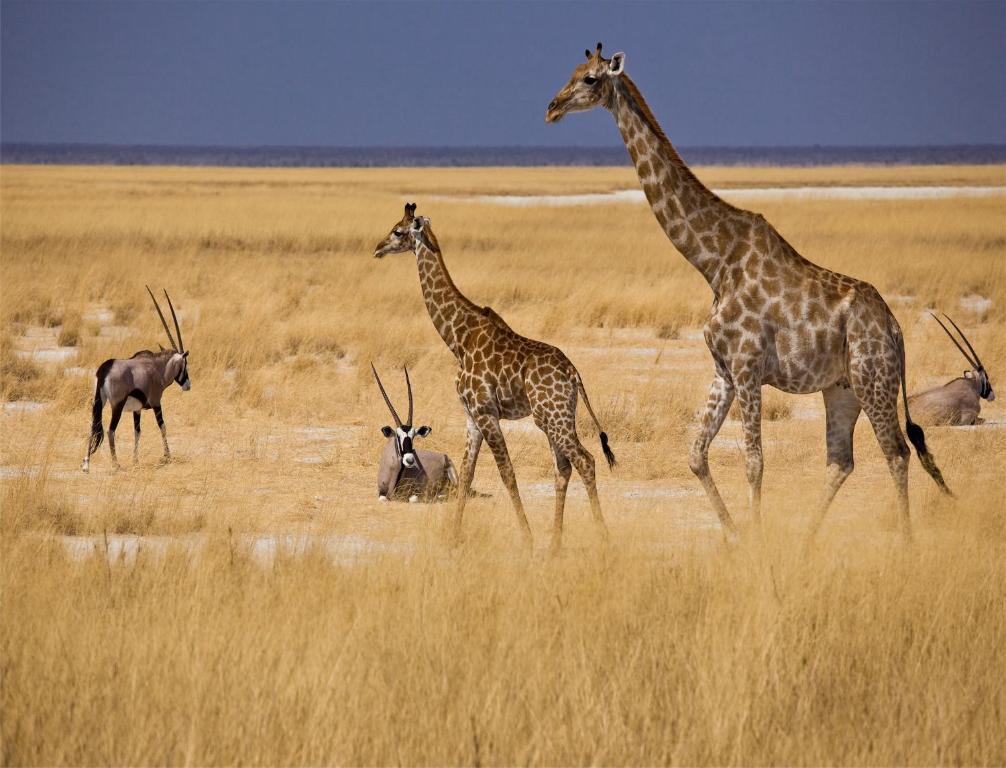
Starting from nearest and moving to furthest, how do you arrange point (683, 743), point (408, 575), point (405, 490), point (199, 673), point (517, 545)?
point (683, 743), point (199, 673), point (408, 575), point (517, 545), point (405, 490)

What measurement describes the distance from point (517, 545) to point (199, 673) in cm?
299

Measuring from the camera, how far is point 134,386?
1089cm

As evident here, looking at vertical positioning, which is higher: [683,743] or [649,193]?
[649,193]

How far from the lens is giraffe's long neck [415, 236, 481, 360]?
8891 millimetres

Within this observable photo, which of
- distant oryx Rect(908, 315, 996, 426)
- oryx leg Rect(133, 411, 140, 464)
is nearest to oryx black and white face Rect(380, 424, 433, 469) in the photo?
oryx leg Rect(133, 411, 140, 464)

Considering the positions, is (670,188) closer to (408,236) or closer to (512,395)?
(512,395)

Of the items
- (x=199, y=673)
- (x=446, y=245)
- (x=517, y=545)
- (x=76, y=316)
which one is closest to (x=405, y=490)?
(x=517, y=545)

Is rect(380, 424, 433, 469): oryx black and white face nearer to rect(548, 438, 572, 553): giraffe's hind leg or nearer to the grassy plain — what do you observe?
the grassy plain

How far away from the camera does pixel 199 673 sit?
5.60 metres

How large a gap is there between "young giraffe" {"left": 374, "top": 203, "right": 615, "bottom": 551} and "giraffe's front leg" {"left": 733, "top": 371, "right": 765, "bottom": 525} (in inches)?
33.0

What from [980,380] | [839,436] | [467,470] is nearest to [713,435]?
[839,436]

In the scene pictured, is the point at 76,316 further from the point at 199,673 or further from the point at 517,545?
the point at 199,673

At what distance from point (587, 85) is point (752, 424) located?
2.18 metres

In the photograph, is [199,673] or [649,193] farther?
[649,193]
